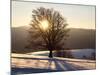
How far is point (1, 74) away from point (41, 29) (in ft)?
2.59

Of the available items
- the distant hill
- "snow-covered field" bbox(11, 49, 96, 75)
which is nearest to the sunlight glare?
the distant hill

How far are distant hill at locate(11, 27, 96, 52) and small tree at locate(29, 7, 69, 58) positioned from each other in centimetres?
9

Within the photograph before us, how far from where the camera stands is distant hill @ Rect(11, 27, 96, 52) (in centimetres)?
283

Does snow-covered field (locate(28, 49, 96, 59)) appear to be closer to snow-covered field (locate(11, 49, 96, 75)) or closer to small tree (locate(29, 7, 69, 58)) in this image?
snow-covered field (locate(11, 49, 96, 75))

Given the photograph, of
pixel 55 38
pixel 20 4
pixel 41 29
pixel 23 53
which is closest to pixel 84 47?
pixel 55 38

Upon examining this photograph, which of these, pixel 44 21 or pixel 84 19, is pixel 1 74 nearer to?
pixel 44 21

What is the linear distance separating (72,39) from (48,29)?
1.26 feet

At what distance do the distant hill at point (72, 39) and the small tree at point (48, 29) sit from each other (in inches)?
3.7

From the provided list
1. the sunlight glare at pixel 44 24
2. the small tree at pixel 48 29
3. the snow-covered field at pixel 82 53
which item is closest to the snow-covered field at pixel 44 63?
the snow-covered field at pixel 82 53

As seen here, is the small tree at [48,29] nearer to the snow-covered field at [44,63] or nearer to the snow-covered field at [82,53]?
the snow-covered field at [44,63]

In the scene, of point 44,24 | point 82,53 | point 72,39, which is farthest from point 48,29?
point 82,53

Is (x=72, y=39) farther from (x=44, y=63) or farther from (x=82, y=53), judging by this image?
(x=44, y=63)
